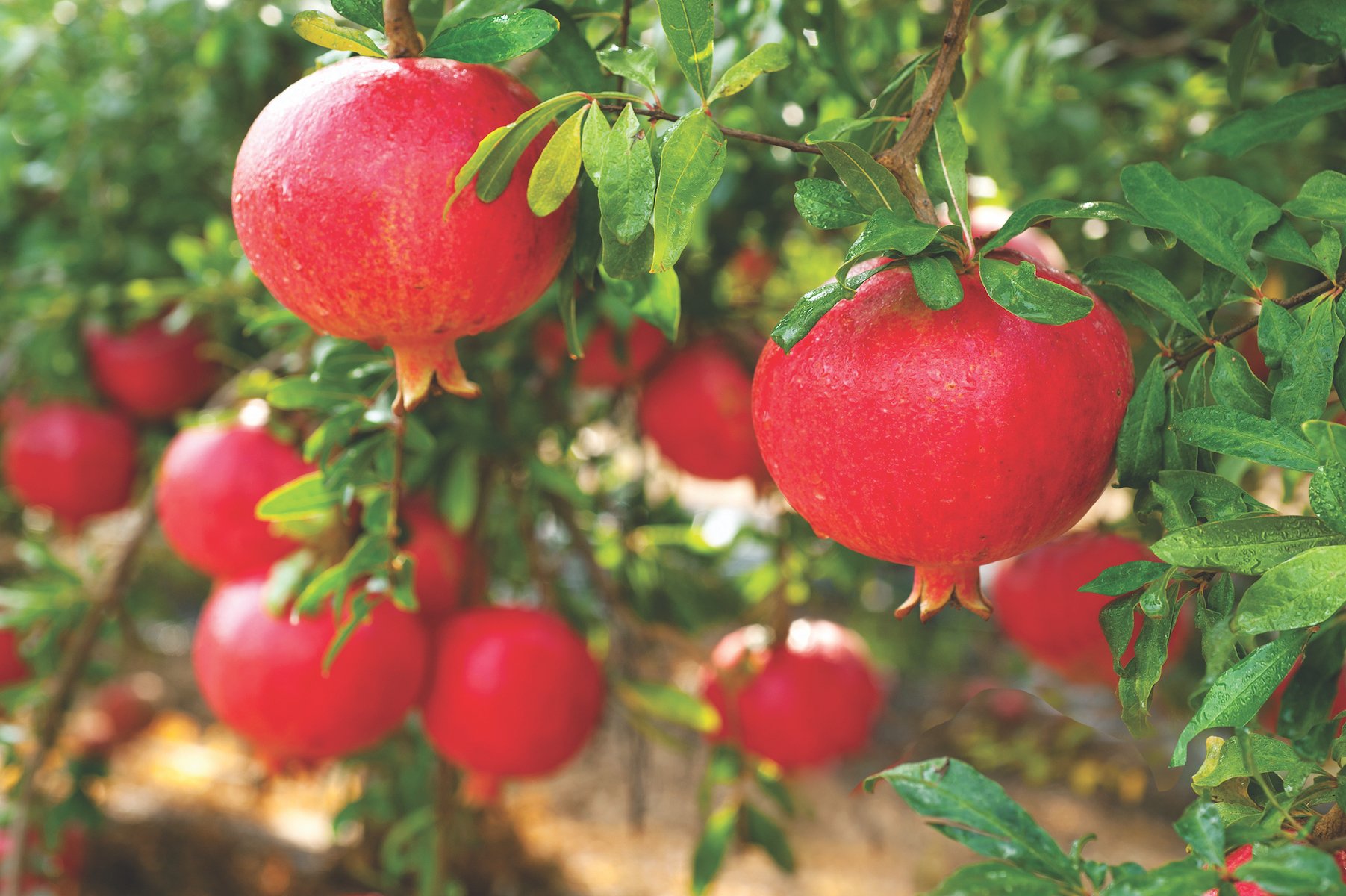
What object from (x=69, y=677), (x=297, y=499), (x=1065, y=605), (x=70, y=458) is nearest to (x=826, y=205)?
(x=297, y=499)

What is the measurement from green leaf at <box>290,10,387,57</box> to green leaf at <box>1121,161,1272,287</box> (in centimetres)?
33

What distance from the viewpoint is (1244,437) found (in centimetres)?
38

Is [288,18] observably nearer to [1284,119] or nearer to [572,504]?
[572,504]

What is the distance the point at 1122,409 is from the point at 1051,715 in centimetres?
157

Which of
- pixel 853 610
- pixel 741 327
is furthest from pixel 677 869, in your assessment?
pixel 741 327

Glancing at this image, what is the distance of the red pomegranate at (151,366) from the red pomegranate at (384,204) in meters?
0.81

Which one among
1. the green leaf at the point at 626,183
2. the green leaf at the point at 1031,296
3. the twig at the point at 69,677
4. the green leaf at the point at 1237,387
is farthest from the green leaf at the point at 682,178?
the twig at the point at 69,677

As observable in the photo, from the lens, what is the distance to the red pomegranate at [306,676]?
2.65ft

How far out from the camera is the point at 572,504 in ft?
3.51

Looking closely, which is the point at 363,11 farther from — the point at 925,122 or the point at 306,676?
the point at 306,676

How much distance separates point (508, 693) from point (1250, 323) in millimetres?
618

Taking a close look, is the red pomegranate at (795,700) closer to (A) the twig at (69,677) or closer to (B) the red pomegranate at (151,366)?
(A) the twig at (69,677)

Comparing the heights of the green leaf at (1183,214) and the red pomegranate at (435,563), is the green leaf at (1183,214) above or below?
above

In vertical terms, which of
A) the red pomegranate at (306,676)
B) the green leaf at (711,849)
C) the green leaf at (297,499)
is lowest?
the green leaf at (711,849)
